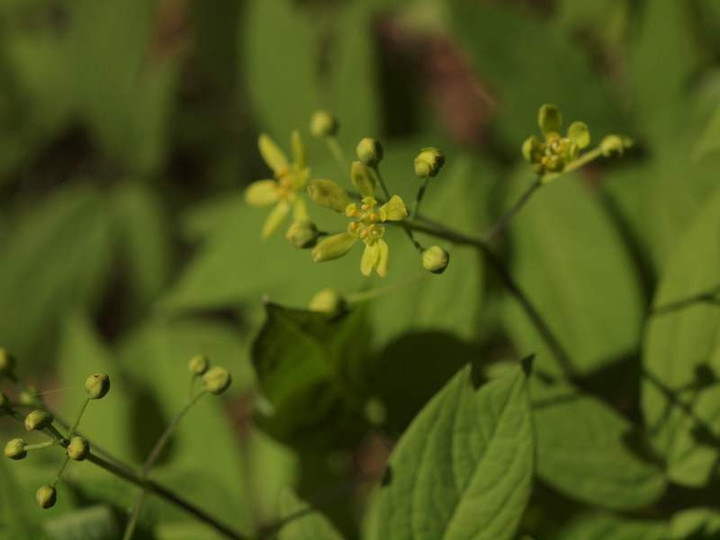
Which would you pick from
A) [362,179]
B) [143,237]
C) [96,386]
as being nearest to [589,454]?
[362,179]

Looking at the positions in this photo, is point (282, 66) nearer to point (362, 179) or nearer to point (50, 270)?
point (50, 270)

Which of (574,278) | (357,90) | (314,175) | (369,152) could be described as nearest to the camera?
(369,152)

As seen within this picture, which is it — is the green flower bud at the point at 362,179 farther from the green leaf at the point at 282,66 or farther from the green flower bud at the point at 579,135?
the green leaf at the point at 282,66

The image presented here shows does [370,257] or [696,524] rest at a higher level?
[370,257]

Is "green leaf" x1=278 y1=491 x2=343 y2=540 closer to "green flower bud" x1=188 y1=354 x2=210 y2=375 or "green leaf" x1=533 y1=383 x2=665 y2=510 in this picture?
"green flower bud" x1=188 y1=354 x2=210 y2=375

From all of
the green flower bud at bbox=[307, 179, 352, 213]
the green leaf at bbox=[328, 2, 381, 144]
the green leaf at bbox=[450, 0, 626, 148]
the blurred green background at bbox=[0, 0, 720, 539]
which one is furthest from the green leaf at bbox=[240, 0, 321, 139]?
the green flower bud at bbox=[307, 179, 352, 213]

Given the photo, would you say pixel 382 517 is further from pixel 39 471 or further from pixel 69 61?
pixel 69 61

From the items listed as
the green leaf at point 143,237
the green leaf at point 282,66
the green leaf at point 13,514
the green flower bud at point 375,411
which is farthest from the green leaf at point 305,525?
the green leaf at point 143,237
